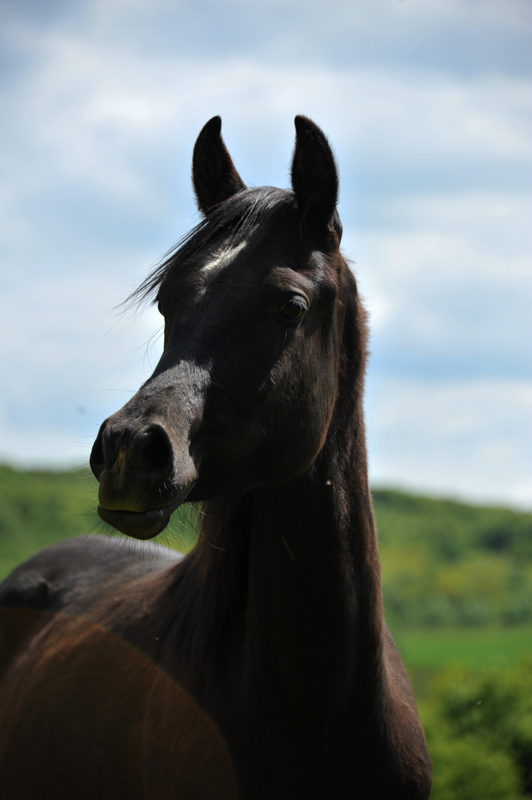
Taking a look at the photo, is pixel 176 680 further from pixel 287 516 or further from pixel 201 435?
pixel 201 435

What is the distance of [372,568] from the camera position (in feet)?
8.45

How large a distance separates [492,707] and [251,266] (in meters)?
9.52

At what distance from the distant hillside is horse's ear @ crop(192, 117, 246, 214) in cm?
1376

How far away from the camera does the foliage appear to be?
28.1 ft

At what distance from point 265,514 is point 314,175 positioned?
4.18 feet

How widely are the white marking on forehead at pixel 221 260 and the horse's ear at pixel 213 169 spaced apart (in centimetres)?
58

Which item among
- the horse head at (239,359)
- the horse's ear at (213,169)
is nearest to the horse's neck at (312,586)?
the horse head at (239,359)

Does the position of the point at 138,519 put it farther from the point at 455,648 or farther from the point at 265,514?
the point at 455,648

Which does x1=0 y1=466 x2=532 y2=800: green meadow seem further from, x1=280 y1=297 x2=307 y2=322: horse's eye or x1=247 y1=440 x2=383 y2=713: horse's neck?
x1=280 y1=297 x2=307 y2=322: horse's eye

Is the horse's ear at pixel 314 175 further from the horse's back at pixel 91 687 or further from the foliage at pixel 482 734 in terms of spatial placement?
the foliage at pixel 482 734

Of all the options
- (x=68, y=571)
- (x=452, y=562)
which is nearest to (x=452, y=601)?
(x=452, y=562)

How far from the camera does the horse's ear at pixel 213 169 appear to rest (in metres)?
2.91

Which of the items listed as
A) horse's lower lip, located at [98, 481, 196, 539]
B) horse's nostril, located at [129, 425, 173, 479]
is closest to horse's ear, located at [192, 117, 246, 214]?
horse's nostril, located at [129, 425, 173, 479]

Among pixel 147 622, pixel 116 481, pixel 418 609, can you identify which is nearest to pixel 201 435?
pixel 116 481
